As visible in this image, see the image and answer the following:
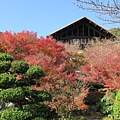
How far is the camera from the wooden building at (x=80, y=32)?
20797mm

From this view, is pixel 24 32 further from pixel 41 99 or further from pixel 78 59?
pixel 41 99

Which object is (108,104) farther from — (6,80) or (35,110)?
(6,80)

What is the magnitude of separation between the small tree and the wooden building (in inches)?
571

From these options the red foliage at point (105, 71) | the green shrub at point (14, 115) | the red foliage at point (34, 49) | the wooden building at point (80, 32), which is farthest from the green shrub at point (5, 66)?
the wooden building at point (80, 32)

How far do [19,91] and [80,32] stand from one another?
16.3 m

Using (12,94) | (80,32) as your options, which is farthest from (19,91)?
(80,32)

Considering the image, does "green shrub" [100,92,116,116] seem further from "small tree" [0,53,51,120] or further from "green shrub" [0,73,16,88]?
"green shrub" [0,73,16,88]

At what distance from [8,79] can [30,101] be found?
963 millimetres

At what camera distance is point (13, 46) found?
10.4m

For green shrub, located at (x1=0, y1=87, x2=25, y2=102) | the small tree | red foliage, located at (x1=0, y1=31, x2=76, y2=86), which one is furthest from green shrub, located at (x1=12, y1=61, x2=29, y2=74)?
red foliage, located at (x1=0, y1=31, x2=76, y2=86)

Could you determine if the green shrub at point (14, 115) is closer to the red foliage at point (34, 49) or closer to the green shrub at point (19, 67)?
the green shrub at point (19, 67)

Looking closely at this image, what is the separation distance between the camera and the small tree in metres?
5.85

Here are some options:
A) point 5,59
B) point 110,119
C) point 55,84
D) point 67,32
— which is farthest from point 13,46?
point 67,32

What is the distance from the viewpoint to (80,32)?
21.5 meters
